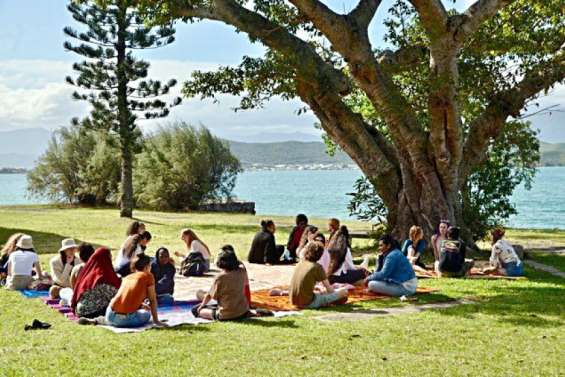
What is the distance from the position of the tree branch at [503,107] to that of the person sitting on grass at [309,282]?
7187 mm

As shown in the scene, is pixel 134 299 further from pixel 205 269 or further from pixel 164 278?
pixel 205 269

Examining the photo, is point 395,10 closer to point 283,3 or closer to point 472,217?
point 283,3

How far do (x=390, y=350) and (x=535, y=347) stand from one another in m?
1.32

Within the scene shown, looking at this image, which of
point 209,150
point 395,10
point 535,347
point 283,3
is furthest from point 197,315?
point 209,150

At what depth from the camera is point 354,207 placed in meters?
16.4

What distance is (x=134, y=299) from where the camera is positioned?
7.17 meters

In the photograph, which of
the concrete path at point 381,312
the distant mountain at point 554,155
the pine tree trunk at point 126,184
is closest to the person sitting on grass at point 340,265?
the concrete path at point 381,312

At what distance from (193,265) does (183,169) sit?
25875mm

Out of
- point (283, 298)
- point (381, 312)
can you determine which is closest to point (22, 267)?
point (283, 298)

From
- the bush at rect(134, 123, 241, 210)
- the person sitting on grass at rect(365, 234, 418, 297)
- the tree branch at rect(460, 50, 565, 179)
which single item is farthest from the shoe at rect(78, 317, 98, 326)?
the bush at rect(134, 123, 241, 210)

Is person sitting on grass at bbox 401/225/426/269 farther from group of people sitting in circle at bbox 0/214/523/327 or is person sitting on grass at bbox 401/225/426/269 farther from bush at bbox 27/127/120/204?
bush at bbox 27/127/120/204

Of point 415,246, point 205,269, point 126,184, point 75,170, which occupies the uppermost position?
point 75,170

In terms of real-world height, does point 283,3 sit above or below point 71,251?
above

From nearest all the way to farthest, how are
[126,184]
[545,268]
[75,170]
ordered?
[545,268] < [126,184] < [75,170]
